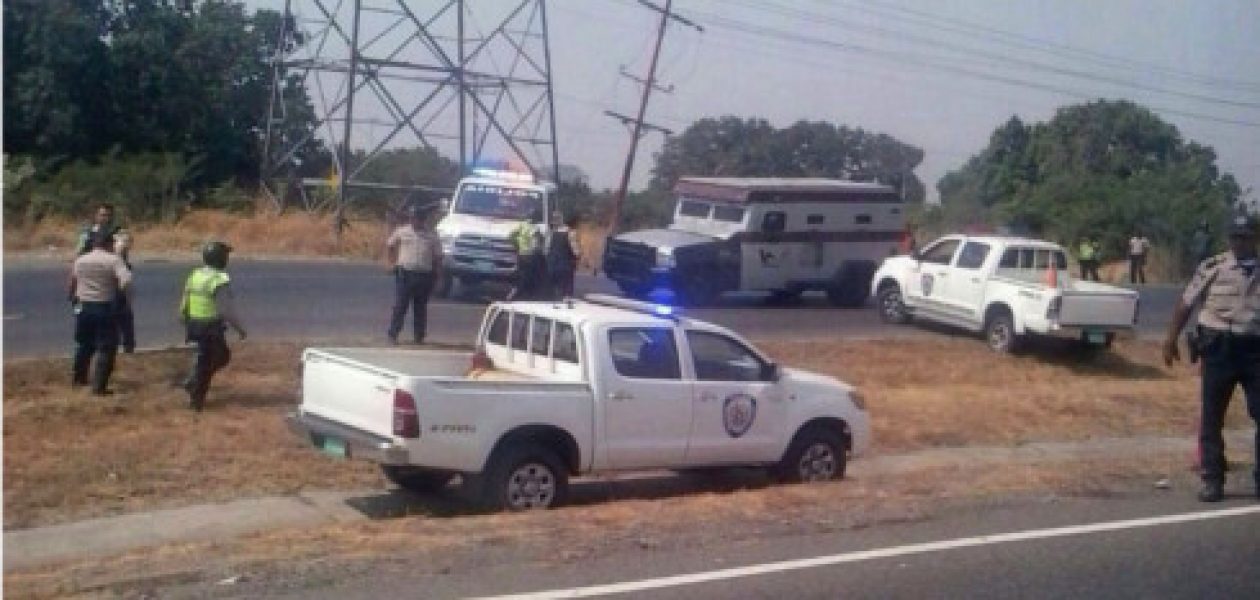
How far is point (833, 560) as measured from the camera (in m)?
8.89

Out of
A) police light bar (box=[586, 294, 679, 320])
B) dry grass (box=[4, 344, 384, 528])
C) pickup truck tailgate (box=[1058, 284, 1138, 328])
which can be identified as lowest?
dry grass (box=[4, 344, 384, 528])

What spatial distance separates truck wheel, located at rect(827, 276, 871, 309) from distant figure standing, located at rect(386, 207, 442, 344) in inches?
550

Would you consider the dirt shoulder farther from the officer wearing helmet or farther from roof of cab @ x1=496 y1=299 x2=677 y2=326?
roof of cab @ x1=496 y1=299 x2=677 y2=326

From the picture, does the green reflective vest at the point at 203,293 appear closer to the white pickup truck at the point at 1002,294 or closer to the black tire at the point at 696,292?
the white pickup truck at the point at 1002,294

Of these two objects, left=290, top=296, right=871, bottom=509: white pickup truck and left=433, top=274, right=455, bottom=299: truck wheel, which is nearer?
left=290, top=296, right=871, bottom=509: white pickup truck

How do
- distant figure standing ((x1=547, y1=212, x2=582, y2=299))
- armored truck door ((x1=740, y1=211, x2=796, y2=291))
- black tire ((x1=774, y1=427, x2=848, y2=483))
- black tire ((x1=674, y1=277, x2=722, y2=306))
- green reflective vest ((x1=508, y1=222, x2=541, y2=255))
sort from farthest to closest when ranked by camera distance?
armored truck door ((x1=740, y1=211, x2=796, y2=291)), black tire ((x1=674, y1=277, x2=722, y2=306)), green reflective vest ((x1=508, y1=222, x2=541, y2=255)), distant figure standing ((x1=547, y1=212, x2=582, y2=299)), black tire ((x1=774, y1=427, x2=848, y2=483))

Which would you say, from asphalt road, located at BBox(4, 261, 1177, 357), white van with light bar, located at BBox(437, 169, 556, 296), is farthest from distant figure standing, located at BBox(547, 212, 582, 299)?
white van with light bar, located at BBox(437, 169, 556, 296)

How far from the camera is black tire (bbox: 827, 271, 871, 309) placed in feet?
104

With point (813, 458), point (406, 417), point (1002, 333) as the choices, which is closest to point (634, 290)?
point (1002, 333)

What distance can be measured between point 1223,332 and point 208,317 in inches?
351

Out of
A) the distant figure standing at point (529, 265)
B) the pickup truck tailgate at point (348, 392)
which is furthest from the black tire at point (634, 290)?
the pickup truck tailgate at point (348, 392)

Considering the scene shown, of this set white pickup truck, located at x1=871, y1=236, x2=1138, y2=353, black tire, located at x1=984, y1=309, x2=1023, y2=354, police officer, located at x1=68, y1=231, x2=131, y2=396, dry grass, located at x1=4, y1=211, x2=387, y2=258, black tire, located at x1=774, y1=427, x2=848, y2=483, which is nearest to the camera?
black tire, located at x1=774, y1=427, x2=848, y2=483

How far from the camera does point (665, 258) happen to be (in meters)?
29.2

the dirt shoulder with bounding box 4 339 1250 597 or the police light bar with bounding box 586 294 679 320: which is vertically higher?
the police light bar with bounding box 586 294 679 320
